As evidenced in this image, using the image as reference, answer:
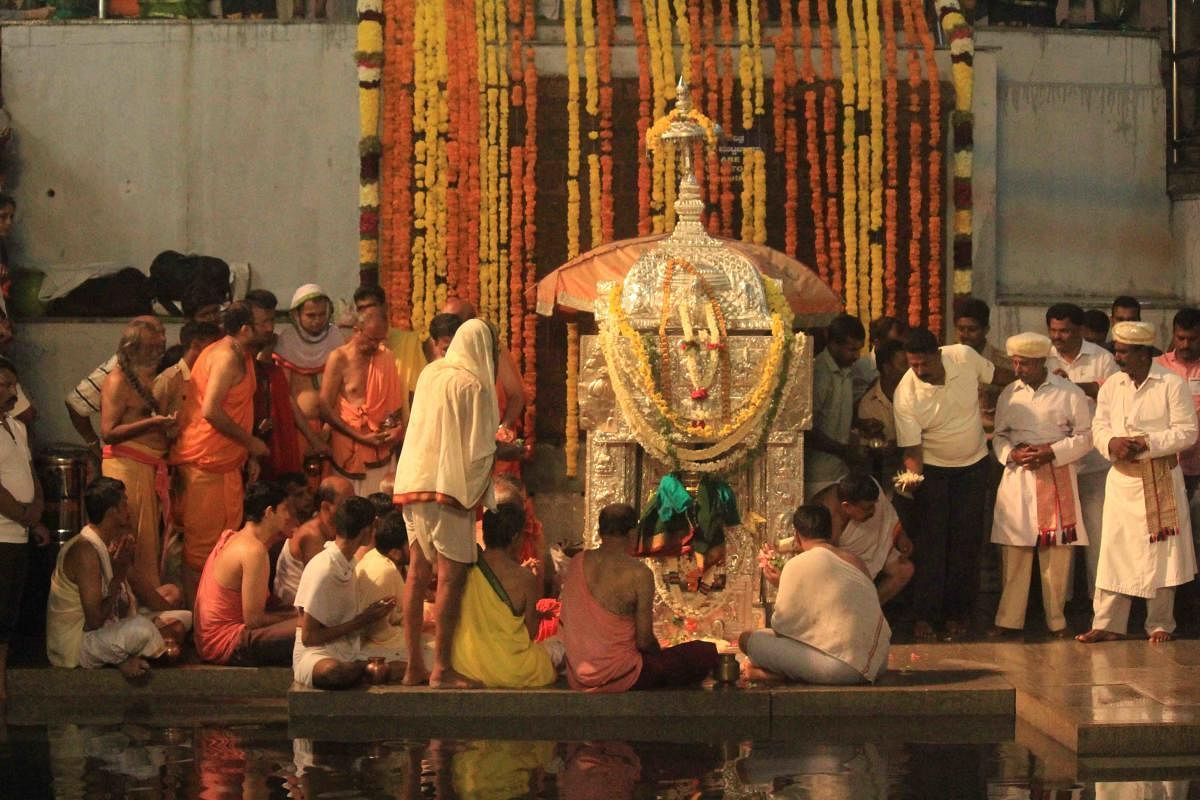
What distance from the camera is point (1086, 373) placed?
12.6 m

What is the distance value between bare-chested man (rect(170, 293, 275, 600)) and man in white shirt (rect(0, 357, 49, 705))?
35.9 inches

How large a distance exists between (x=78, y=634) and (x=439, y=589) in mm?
1951

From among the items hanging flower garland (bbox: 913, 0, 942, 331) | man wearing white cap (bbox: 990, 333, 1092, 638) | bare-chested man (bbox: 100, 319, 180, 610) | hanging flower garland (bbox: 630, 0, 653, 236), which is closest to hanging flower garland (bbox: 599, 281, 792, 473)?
man wearing white cap (bbox: 990, 333, 1092, 638)

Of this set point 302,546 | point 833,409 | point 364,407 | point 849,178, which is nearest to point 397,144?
point 364,407

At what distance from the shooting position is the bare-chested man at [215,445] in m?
11.6

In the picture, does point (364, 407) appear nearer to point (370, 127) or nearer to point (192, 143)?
point (370, 127)

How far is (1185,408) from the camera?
11.6 m

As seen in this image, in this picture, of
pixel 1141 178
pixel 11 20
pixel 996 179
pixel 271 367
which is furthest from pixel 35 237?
pixel 1141 178

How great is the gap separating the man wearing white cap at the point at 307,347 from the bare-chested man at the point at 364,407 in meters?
0.14

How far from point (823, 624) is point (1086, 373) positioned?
136 inches

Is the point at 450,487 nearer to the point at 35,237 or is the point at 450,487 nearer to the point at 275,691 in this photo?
the point at 275,691

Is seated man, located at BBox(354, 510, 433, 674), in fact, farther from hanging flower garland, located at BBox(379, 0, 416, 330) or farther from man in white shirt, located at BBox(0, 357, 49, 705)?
hanging flower garland, located at BBox(379, 0, 416, 330)

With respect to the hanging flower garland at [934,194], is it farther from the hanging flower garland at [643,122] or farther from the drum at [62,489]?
the drum at [62,489]

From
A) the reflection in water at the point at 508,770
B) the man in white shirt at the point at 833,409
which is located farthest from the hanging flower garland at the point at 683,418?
the reflection in water at the point at 508,770
